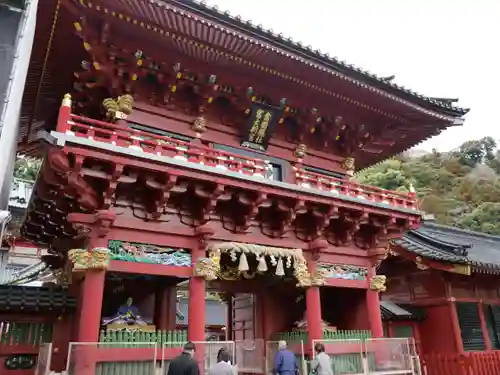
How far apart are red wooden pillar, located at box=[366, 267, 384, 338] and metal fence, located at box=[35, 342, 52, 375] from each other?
7827 millimetres

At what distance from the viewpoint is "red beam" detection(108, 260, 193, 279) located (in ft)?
26.6

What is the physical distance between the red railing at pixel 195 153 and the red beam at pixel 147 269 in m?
2.23

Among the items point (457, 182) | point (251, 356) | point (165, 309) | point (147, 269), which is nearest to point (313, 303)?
point (251, 356)

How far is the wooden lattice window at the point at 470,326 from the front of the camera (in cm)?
1438

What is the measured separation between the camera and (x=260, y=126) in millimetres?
11273

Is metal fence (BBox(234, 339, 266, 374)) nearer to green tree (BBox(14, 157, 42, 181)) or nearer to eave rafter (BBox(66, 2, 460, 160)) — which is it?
eave rafter (BBox(66, 2, 460, 160))

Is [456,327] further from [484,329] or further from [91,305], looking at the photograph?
[91,305]

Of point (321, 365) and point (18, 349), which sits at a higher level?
point (18, 349)

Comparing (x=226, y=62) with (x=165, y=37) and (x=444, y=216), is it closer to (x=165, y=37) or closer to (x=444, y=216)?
(x=165, y=37)

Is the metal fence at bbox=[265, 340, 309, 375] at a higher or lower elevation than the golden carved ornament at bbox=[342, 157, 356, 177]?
lower

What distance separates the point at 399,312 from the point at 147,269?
30.8 ft

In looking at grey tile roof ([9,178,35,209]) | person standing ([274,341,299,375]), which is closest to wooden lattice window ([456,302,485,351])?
person standing ([274,341,299,375])

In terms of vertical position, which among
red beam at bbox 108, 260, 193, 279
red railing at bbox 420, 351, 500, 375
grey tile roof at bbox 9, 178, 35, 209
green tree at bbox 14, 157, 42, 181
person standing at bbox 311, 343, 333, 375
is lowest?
red railing at bbox 420, 351, 500, 375

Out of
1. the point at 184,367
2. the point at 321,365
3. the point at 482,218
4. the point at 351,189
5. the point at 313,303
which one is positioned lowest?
the point at 321,365
